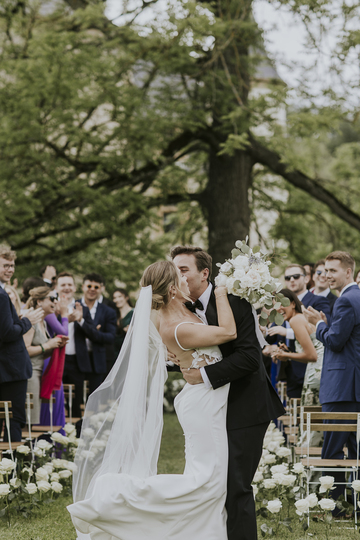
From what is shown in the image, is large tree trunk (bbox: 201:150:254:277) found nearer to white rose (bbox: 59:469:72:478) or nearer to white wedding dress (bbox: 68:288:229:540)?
white rose (bbox: 59:469:72:478)

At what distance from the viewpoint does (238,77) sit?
1286 cm

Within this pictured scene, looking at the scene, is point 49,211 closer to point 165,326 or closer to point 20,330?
point 20,330

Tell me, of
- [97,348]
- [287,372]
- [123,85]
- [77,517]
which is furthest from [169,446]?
[123,85]

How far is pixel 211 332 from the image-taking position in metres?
4.20

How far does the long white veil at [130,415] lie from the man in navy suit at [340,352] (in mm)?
1920

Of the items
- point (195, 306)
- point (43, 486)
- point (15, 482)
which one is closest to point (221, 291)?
point (195, 306)

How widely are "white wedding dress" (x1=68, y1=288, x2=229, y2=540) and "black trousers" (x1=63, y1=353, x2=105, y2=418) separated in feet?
17.8

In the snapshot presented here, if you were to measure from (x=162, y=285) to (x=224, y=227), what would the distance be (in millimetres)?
A: 9610

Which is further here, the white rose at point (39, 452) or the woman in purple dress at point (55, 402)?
the woman in purple dress at point (55, 402)

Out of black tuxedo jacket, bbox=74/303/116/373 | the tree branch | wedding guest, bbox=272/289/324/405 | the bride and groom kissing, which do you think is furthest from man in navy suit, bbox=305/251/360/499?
the tree branch

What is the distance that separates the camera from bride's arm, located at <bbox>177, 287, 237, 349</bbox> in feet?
13.7

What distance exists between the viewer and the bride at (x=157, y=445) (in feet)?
13.7

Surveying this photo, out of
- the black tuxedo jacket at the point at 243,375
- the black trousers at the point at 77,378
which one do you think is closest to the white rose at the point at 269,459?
the black tuxedo jacket at the point at 243,375

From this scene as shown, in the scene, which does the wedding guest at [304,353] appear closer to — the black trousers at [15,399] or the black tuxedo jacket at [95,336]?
the black trousers at [15,399]
